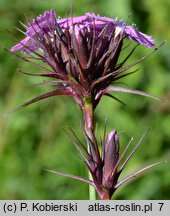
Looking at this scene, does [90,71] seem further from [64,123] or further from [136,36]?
[64,123]

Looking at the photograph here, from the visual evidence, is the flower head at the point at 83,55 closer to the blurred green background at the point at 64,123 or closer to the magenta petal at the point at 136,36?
the magenta petal at the point at 136,36

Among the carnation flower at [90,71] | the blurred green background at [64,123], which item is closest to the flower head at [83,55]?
the carnation flower at [90,71]

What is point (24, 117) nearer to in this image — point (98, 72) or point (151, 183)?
point (151, 183)

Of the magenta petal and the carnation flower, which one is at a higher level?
the magenta petal

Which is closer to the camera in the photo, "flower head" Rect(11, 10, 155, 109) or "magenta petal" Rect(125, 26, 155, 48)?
"flower head" Rect(11, 10, 155, 109)

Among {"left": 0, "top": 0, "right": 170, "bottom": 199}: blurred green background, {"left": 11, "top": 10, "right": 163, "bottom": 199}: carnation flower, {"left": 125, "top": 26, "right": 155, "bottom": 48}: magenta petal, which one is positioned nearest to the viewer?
{"left": 11, "top": 10, "right": 163, "bottom": 199}: carnation flower

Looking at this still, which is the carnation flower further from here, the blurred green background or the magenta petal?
the blurred green background

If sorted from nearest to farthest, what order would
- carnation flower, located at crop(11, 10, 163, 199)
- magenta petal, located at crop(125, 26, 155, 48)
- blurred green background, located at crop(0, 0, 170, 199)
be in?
carnation flower, located at crop(11, 10, 163, 199) < magenta petal, located at crop(125, 26, 155, 48) < blurred green background, located at crop(0, 0, 170, 199)

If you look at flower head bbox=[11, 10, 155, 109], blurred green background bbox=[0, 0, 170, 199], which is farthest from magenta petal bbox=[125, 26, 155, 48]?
blurred green background bbox=[0, 0, 170, 199]
